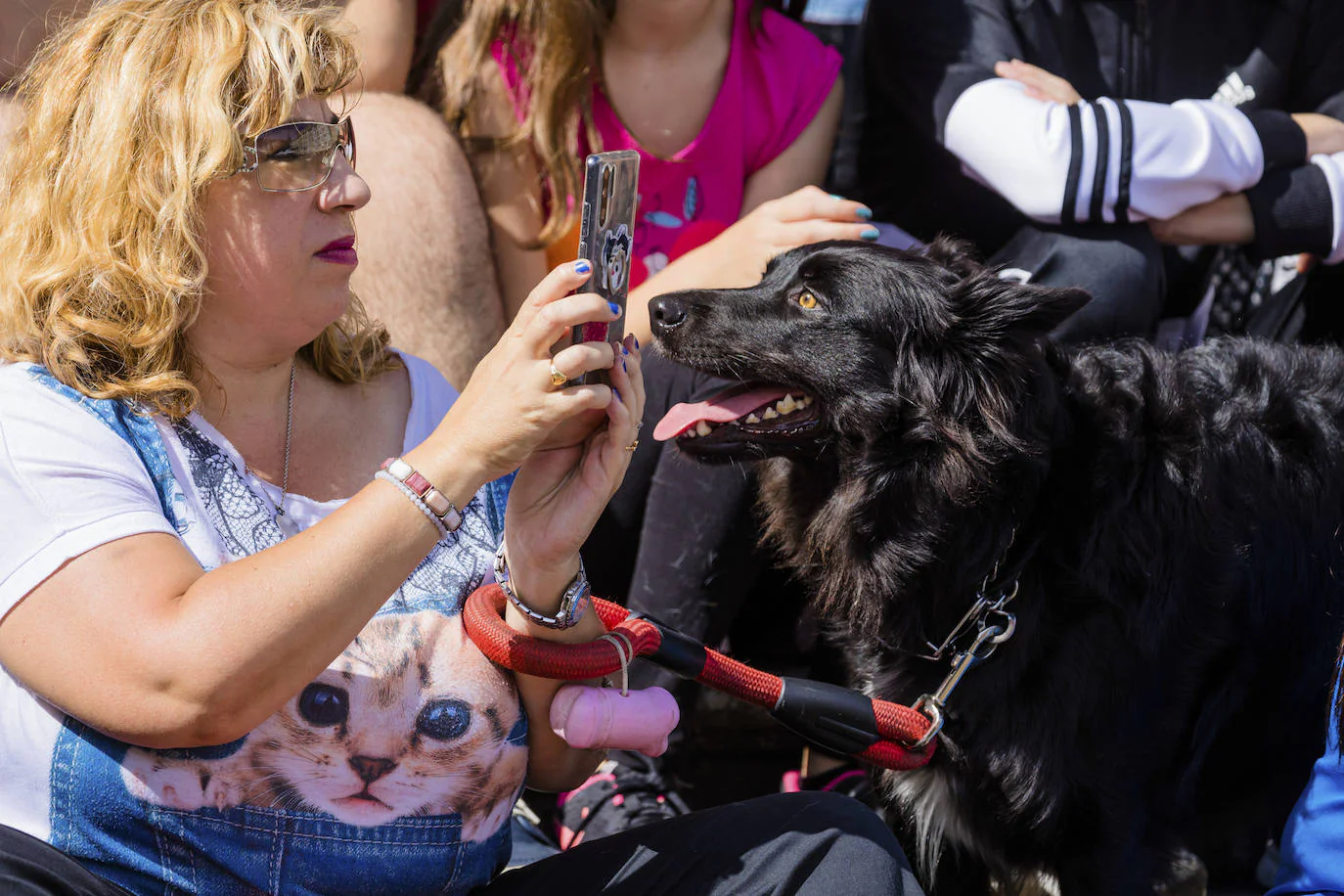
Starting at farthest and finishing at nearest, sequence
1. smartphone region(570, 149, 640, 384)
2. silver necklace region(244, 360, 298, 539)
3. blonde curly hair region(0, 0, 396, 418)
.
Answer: silver necklace region(244, 360, 298, 539)
blonde curly hair region(0, 0, 396, 418)
smartphone region(570, 149, 640, 384)

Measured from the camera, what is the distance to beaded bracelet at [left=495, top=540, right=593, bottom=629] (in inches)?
65.9

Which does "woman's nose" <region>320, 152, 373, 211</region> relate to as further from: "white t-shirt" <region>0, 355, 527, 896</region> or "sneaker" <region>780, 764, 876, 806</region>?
"sneaker" <region>780, 764, 876, 806</region>

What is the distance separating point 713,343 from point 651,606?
71 cm

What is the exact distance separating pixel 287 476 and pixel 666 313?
94 centimetres

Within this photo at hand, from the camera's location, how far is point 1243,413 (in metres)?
2.44

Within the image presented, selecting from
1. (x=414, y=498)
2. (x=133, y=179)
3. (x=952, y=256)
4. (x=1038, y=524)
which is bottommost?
(x=1038, y=524)

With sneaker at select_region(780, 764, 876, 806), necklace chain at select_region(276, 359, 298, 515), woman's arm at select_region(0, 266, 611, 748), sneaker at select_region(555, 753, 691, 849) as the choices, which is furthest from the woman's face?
sneaker at select_region(780, 764, 876, 806)

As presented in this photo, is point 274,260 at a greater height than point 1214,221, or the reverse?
point 274,260

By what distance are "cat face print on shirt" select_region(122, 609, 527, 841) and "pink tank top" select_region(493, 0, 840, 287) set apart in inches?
63.0

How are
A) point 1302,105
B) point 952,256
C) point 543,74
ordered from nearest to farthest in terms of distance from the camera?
point 952,256
point 543,74
point 1302,105

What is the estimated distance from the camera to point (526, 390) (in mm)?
1407

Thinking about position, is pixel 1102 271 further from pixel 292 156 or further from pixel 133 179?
pixel 133 179

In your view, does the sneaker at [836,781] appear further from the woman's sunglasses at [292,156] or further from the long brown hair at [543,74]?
the woman's sunglasses at [292,156]

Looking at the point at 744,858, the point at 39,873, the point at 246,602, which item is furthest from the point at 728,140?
the point at 39,873
